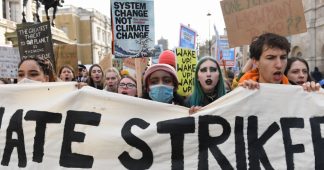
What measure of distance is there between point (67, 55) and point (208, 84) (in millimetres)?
4740

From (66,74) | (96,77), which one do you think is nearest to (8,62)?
(66,74)

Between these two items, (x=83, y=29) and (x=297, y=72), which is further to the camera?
(x=83, y=29)

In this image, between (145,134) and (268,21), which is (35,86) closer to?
(145,134)

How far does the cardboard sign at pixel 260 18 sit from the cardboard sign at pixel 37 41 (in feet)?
8.07

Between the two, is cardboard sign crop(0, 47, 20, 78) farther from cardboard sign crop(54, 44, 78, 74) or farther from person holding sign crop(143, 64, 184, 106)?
person holding sign crop(143, 64, 184, 106)

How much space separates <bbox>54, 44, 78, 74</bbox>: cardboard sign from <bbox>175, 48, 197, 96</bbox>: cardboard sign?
2456 mm

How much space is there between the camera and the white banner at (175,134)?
2.91 meters

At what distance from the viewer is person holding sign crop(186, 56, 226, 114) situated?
3473 millimetres

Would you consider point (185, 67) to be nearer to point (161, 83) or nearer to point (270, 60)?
point (161, 83)

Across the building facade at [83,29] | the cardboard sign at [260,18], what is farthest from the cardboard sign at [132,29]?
the building facade at [83,29]

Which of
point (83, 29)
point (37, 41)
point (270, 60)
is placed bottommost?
point (270, 60)

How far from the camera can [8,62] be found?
6559 mm

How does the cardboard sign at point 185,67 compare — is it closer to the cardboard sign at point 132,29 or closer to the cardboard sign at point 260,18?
the cardboard sign at point 260,18

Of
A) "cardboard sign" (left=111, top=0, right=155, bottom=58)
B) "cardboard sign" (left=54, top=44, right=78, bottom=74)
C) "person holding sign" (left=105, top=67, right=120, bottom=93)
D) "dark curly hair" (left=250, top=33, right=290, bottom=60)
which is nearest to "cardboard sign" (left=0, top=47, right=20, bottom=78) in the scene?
"cardboard sign" (left=54, top=44, right=78, bottom=74)
